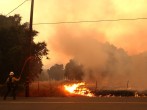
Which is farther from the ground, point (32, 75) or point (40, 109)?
point (32, 75)

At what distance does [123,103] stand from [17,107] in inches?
250

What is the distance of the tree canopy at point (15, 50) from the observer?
44156 mm

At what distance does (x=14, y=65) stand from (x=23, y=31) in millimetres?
5863

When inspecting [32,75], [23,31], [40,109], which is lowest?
[40,109]

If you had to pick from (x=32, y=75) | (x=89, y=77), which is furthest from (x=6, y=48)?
(x=89, y=77)

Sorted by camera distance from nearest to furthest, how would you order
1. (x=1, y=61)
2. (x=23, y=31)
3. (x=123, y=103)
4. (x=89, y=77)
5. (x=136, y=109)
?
(x=136, y=109) < (x=123, y=103) < (x=1, y=61) < (x=23, y=31) < (x=89, y=77)

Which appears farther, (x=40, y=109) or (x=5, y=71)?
(x=5, y=71)

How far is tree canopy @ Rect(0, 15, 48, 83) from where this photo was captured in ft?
145

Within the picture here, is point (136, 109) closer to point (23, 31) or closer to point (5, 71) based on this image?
point (5, 71)

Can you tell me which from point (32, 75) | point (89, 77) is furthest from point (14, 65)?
point (89, 77)

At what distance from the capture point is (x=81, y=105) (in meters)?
25.1

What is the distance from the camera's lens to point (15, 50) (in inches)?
1727

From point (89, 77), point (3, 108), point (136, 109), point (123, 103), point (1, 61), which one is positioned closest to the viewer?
point (136, 109)

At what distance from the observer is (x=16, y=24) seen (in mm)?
50219
